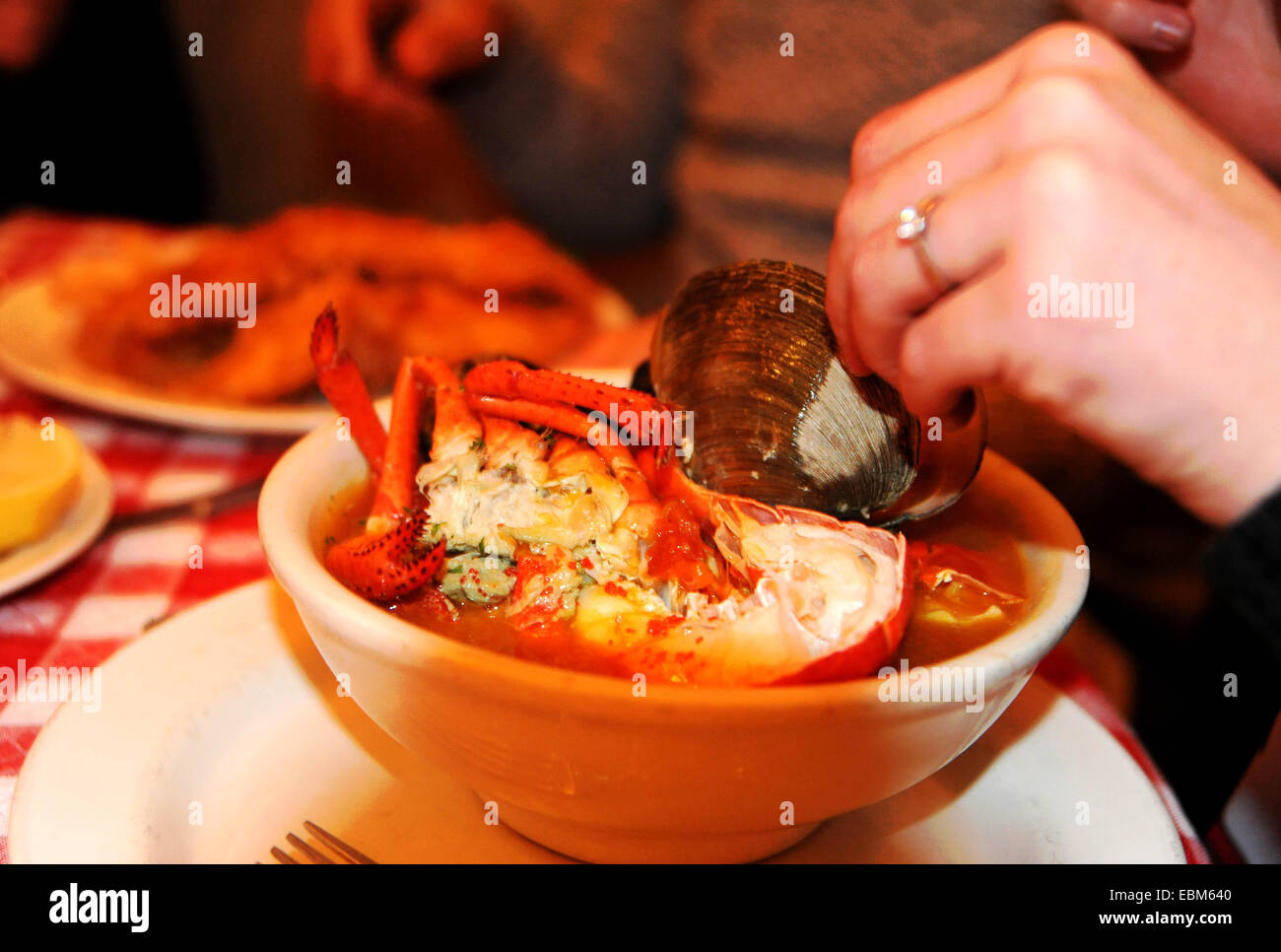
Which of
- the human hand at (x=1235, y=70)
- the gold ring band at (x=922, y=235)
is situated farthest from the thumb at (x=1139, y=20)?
the gold ring band at (x=922, y=235)

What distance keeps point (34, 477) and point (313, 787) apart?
573mm

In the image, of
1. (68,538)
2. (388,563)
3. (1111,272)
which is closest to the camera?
(1111,272)

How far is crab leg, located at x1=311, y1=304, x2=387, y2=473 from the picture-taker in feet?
2.75

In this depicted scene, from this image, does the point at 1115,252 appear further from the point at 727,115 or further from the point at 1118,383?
the point at 727,115

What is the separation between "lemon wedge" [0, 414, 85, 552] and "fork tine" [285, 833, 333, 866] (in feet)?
1.78

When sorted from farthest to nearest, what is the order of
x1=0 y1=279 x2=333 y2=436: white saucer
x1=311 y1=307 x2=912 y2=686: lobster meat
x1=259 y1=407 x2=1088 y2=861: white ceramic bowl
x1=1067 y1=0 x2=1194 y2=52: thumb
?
x1=0 y1=279 x2=333 y2=436: white saucer < x1=1067 y1=0 x2=1194 y2=52: thumb < x1=311 y1=307 x2=912 y2=686: lobster meat < x1=259 y1=407 x2=1088 y2=861: white ceramic bowl

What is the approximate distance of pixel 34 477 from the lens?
3.58ft

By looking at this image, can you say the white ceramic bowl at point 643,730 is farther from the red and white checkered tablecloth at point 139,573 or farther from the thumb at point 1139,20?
the thumb at point 1139,20

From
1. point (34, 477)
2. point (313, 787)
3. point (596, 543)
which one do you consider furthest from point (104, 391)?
point (596, 543)

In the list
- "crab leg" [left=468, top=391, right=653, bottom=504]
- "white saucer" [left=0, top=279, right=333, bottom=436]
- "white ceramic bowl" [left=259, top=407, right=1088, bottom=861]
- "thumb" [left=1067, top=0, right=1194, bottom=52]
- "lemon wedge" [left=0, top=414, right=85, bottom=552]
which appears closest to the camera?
"white ceramic bowl" [left=259, top=407, right=1088, bottom=861]

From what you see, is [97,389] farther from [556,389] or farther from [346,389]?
[556,389]

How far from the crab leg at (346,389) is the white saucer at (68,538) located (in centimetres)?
42

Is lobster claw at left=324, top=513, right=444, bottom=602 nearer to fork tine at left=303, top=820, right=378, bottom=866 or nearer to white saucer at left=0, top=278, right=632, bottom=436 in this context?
fork tine at left=303, top=820, right=378, bottom=866

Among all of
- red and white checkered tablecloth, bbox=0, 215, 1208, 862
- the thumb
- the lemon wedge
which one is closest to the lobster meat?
red and white checkered tablecloth, bbox=0, 215, 1208, 862
